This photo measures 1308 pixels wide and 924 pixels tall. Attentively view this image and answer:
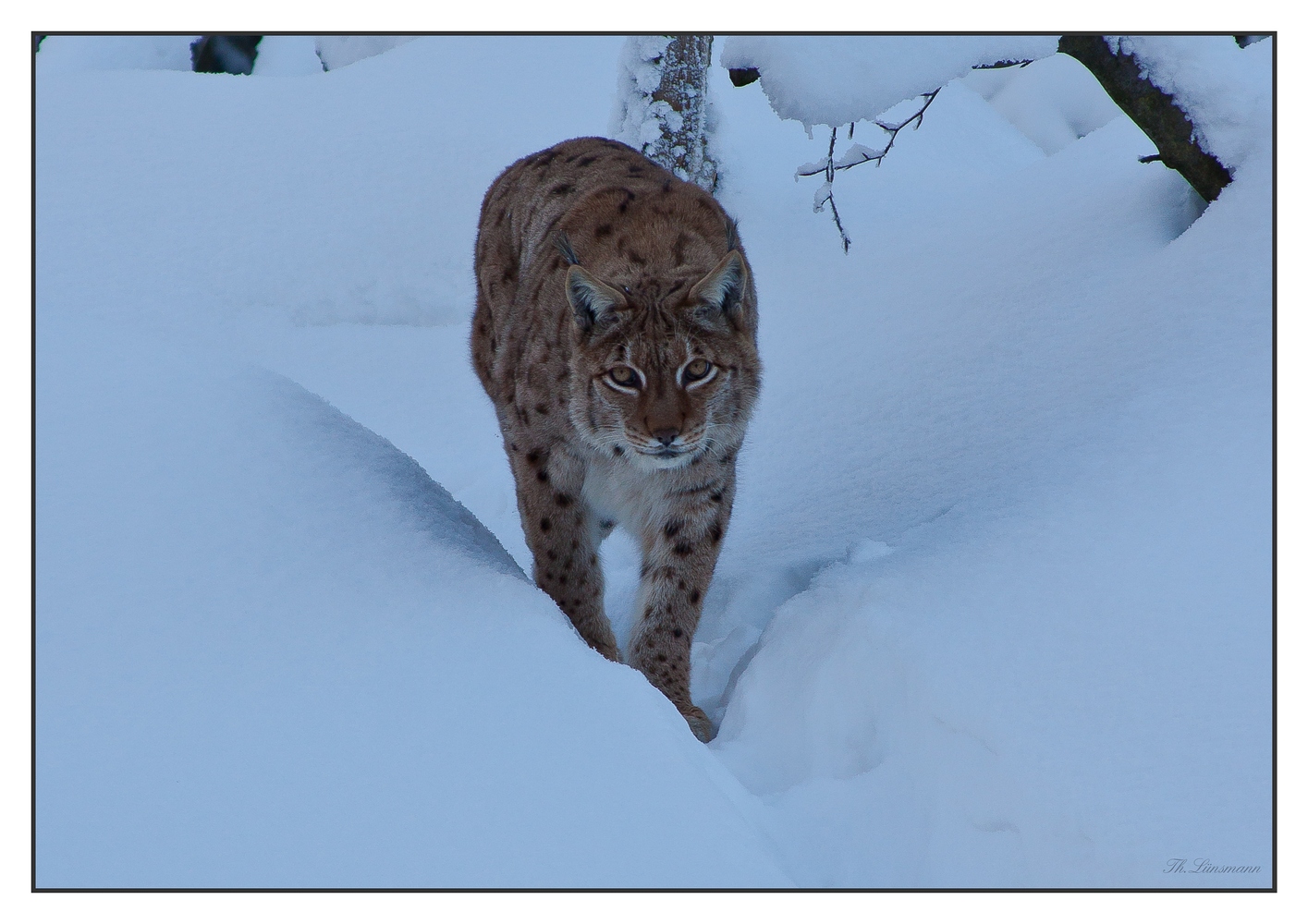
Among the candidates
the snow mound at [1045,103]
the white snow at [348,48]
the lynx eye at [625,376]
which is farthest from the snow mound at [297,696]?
the snow mound at [1045,103]

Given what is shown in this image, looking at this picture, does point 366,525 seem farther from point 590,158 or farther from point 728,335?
point 590,158

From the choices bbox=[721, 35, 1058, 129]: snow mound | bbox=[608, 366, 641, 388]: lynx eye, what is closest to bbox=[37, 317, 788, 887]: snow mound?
bbox=[608, 366, 641, 388]: lynx eye

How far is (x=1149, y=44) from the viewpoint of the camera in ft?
14.0

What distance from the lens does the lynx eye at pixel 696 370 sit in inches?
131

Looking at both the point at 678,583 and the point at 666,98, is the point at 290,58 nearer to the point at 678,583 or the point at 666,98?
the point at 666,98

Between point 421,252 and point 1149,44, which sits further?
point 421,252

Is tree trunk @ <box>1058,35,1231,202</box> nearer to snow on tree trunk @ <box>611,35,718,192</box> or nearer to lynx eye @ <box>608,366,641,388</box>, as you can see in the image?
lynx eye @ <box>608,366,641,388</box>

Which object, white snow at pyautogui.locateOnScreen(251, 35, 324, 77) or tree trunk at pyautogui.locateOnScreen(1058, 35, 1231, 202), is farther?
white snow at pyautogui.locateOnScreen(251, 35, 324, 77)

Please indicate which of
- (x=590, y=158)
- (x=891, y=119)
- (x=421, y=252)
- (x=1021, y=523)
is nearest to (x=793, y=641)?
(x=1021, y=523)

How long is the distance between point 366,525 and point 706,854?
4.48 ft

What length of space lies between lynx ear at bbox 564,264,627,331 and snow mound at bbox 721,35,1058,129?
1.23 m

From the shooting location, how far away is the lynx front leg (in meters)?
3.58

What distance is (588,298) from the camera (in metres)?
3.36

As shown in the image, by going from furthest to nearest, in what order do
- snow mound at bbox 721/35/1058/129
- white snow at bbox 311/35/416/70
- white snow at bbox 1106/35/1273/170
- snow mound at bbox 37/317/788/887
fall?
white snow at bbox 311/35/416/70 < white snow at bbox 1106/35/1273/170 < snow mound at bbox 721/35/1058/129 < snow mound at bbox 37/317/788/887
